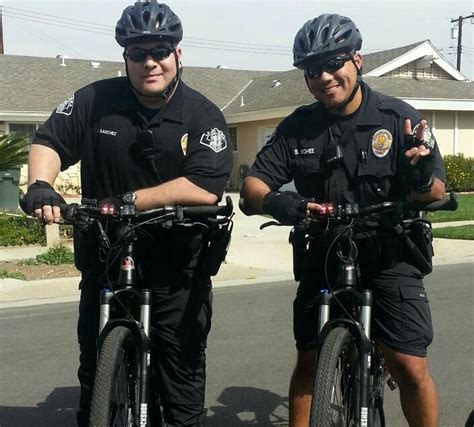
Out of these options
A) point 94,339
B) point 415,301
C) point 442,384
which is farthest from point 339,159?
point 442,384

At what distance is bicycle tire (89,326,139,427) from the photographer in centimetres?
270

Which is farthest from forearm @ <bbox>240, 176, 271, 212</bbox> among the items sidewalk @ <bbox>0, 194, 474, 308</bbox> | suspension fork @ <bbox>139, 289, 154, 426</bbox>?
sidewalk @ <bbox>0, 194, 474, 308</bbox>

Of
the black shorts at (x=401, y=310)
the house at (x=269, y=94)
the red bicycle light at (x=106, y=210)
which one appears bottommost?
the black shorts at (x=401, y=310)

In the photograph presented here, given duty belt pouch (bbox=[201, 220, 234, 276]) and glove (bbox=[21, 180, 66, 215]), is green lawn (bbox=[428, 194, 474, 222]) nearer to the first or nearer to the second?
duty belt pouch (bbox=[201, 220, 234, 276])

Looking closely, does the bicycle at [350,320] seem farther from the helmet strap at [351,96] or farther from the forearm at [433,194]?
the helmet strap at [351,96]

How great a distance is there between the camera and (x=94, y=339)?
3.31 meters

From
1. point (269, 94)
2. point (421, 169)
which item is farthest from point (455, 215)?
point (421, 169)

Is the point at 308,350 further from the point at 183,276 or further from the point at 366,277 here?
the point at 183,276

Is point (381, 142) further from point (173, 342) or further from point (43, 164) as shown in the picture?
point (43, 164)

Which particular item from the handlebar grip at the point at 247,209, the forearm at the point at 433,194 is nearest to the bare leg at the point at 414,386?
the forearm at the point at 433,194

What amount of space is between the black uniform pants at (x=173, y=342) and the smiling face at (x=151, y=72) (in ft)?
2.85

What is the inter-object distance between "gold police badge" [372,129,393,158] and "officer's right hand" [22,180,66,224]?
4.61 feet

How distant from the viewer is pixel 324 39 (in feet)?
10.4

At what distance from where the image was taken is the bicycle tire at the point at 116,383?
2695 millimetres
